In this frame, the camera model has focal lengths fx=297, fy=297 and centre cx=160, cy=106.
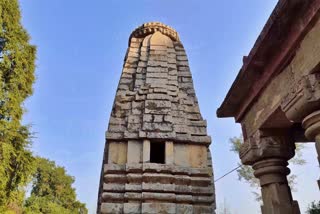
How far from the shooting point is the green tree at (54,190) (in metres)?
24.6

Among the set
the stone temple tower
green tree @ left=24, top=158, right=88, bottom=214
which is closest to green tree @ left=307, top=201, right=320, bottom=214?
the stone temple tower

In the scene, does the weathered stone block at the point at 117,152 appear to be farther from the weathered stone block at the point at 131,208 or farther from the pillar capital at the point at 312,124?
the pillar capital at the point at 312,124

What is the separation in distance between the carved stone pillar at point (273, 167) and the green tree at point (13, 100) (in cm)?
916

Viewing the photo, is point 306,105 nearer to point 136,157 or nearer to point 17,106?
point 136,157

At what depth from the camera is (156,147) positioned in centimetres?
620

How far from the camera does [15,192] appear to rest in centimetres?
1044

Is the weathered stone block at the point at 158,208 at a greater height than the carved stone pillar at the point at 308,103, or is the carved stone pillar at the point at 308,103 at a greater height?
the carved stone pillar at the point at 308,103

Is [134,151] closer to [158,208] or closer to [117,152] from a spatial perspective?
[117,152]

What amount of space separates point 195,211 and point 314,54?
380cm

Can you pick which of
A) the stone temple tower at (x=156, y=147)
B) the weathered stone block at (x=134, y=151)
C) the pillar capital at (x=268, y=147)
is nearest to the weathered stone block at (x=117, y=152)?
the stone temple tower at (x=156, y=147)

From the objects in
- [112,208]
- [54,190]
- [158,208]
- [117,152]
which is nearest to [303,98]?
[158,208]

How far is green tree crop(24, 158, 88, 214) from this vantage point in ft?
80.7

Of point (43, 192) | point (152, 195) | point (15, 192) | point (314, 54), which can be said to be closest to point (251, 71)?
point (314, 54)

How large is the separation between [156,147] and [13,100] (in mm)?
7384
